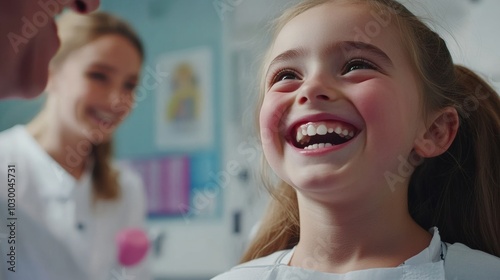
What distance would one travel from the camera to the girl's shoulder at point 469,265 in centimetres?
72

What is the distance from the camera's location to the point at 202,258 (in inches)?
62.7

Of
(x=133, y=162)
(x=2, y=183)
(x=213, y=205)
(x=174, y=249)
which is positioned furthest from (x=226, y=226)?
(x=2, y=183)

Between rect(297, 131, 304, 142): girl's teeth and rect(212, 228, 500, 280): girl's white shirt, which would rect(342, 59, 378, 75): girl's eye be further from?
rect(212, 228, 500, 280): girl's white shirt

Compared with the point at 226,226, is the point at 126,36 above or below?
above

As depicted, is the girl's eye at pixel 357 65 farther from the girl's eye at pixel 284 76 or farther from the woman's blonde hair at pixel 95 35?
the woman's blonde hair at pixel 95 35

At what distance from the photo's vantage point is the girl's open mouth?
0.72 meters

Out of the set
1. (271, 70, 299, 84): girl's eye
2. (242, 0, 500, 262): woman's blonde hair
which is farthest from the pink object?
(271, 70, 299, 84): girl's eye

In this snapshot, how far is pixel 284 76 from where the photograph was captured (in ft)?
2.66

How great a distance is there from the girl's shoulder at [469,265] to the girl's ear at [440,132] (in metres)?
0.12

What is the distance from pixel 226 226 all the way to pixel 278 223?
0.64m

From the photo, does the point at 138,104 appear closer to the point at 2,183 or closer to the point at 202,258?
the point at 202,258

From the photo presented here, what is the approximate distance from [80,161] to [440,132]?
2.97 feet

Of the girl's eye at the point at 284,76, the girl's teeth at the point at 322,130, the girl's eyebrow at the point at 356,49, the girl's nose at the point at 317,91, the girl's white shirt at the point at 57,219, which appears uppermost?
the girl's eyebrow at the point at 356,49

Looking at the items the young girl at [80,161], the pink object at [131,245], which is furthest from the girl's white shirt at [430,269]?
the pink object at [131,245]
